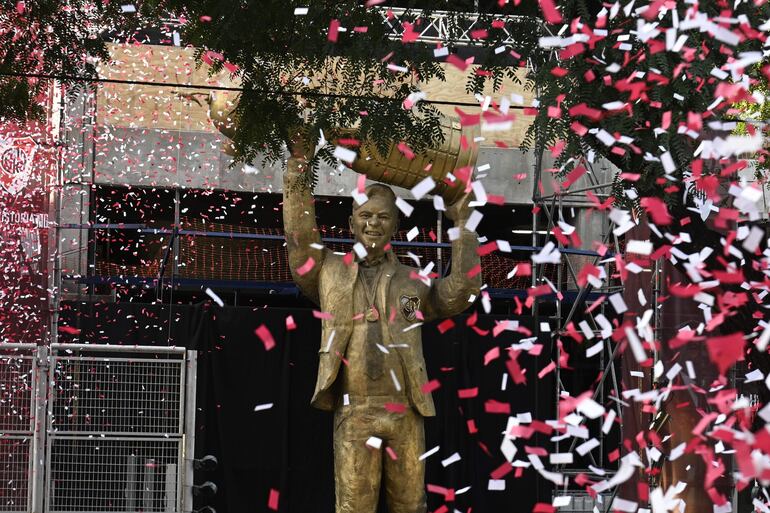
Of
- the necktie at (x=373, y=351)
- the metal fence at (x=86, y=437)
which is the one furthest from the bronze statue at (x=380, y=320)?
the metal fence at (x=86, y=437)

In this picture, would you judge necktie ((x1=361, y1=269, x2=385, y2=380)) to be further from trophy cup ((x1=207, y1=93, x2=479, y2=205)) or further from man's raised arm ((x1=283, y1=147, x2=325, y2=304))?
trophy cup ((x1=207, y1=93, x2=479, y2=205))

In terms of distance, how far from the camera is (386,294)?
22.0ft

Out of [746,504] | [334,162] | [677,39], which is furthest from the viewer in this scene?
[746,504]

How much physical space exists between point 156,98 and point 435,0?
283 inches

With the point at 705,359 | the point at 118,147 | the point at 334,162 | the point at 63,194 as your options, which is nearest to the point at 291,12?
the point at 334,162

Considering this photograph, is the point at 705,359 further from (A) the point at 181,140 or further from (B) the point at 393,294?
(A) the point at 181,140

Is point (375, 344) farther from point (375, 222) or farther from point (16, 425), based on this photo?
point (16, 425)

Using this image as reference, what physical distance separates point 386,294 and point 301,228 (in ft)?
1.88

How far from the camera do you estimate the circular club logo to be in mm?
9148

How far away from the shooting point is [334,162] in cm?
570

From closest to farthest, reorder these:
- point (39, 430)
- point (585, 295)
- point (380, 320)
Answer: point (380, 320), point (39, 430), point (585, 295)

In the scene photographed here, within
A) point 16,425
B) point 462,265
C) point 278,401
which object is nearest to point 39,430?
point 16,425

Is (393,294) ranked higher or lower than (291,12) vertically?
lower

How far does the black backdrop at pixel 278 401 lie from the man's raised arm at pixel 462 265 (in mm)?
1841
